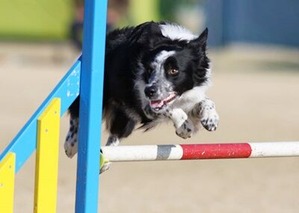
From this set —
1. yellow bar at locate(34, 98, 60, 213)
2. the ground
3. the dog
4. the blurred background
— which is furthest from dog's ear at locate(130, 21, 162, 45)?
the ground

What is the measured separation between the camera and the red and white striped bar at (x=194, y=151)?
4.98 metres

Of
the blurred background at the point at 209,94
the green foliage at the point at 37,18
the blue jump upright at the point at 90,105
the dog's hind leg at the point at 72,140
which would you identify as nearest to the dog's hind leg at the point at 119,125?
the dog's hind leg at the point at 72,140

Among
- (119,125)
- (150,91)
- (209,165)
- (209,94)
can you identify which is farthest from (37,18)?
(150,91)

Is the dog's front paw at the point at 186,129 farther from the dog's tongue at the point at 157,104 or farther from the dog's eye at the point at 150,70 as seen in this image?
the dog's eye at the point at 150,70

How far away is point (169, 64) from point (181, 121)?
0.32 meters

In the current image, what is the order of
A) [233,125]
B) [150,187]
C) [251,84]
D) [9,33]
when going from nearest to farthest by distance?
[150,187]
[233,125]
[251,84]
[9,33]

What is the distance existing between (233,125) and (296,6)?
52.6 feet

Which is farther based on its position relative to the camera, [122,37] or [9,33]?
[9,33]

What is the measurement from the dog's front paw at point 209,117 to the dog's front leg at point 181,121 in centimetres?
8

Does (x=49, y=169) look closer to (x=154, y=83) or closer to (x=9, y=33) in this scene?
(x=154, y=83)

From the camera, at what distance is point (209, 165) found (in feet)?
33.9

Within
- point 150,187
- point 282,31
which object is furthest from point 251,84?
point 282,31

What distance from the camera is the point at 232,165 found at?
33.5 ft

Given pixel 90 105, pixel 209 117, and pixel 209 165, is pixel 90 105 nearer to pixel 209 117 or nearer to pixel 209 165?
pixel 209 117
